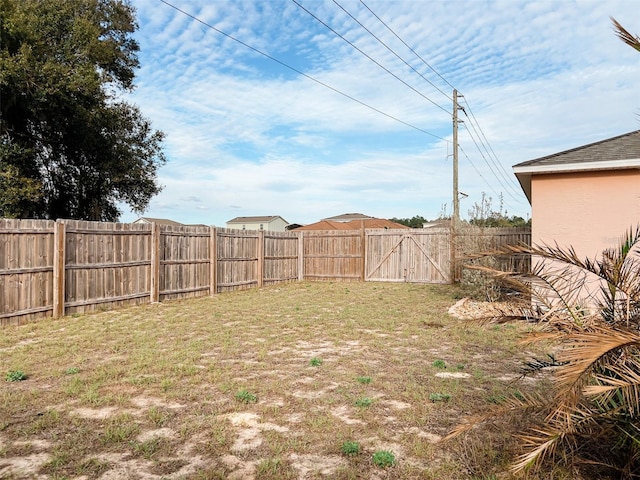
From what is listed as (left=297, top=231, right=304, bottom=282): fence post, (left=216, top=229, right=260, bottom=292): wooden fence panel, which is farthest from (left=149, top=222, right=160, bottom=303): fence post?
(left=297, top=231, right=304, bottom=282): fence post

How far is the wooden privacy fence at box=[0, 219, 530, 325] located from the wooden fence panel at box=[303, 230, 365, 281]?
0.04 meters

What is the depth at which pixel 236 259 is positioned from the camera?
1257 centimetres

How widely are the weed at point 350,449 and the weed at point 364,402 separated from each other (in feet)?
2.53

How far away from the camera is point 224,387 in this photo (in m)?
4.23

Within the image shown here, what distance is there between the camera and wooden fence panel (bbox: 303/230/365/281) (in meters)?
15.5

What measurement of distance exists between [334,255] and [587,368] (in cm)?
1393

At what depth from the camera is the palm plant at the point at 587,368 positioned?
1835mm

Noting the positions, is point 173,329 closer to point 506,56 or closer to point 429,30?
point 429,30

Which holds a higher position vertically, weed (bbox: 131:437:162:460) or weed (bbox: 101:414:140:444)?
weed (bbox: 101:414:140:444)

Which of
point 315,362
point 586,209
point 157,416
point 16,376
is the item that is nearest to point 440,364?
point 315,362

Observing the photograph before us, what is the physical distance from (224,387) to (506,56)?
1119 centimetres

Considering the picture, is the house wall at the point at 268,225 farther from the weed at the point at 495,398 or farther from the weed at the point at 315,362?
the weed at the point at 495,398

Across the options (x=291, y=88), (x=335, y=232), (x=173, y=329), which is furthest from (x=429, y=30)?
(x=173, y=329)

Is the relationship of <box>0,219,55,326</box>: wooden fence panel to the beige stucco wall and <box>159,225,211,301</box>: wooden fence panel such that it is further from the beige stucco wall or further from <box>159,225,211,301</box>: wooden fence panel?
the beige stucco wall
